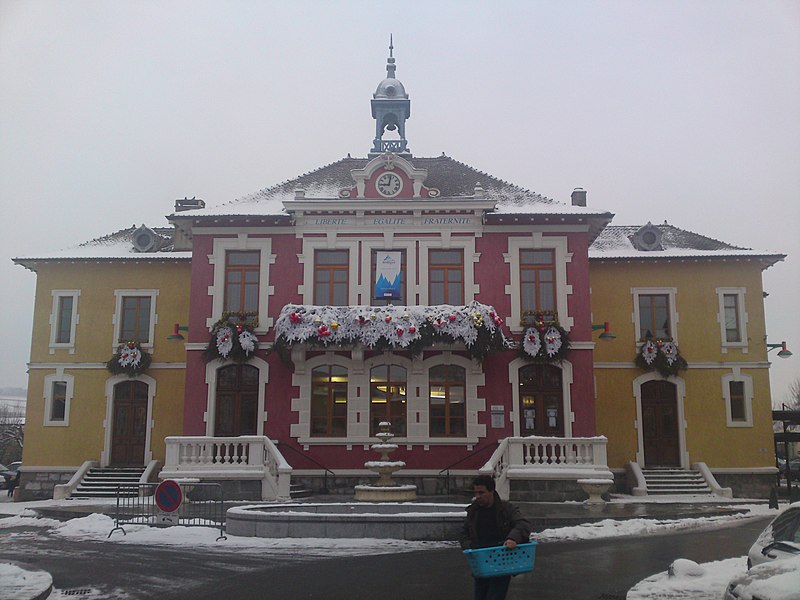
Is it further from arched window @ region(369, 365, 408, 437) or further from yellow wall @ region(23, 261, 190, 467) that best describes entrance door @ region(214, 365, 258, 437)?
yellow wall @ region(23, 261, 190, 467)

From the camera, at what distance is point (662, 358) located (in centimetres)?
2772

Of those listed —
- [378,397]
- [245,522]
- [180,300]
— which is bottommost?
[245,522]

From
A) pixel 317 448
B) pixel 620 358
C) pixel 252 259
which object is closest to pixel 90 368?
pixel 252 259

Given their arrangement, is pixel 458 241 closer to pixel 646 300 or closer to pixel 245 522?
pixel 646 300

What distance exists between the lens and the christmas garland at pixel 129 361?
28.5m

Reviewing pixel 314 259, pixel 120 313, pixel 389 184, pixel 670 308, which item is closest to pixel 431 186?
pixel 389 184

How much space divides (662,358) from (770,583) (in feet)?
72.1

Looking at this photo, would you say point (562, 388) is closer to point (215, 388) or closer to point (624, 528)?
point (624, 528)

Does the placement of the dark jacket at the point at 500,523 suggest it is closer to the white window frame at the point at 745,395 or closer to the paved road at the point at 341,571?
the paved road at the point at 341,571

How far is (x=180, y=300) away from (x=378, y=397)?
9187 mm

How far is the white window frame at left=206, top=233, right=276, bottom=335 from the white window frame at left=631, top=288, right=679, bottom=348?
12.4 metres

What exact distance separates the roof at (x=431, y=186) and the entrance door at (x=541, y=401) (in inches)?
191

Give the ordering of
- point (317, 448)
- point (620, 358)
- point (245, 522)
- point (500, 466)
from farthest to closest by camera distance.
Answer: point (620, 358), point (317, 448), point (500, 466), point (245, 522)

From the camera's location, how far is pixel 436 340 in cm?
2341
